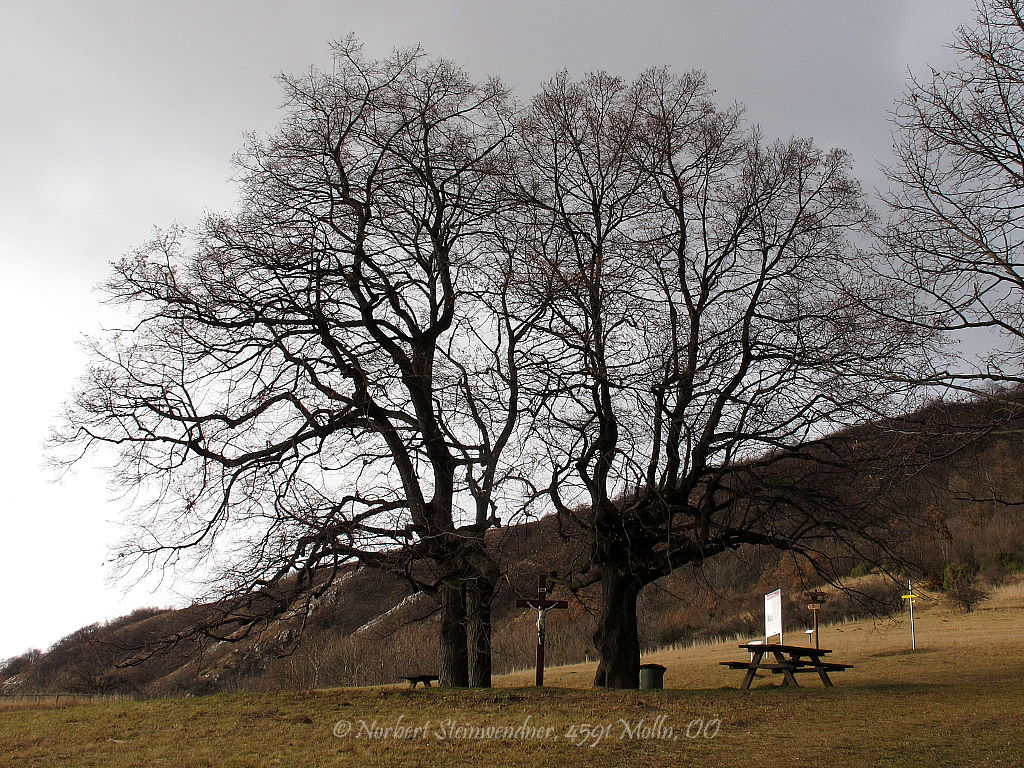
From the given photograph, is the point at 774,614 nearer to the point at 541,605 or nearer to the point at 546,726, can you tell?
the point at 541,605

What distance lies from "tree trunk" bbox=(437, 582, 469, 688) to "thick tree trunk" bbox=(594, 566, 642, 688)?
2367 mm

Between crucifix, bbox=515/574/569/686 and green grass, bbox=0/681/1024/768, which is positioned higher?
crucifix, bbox=515/574/569/686

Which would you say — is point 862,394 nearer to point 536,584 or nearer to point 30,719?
point 536,584

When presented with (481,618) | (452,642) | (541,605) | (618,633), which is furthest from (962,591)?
(481,618)

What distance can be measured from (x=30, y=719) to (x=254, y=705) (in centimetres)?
339

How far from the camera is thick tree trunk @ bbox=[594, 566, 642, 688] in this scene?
560 inches

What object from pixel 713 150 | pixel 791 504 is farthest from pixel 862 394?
pixel 713 150

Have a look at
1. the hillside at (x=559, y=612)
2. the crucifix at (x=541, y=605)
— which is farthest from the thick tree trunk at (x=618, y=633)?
the hillside at (x=559, y=612)

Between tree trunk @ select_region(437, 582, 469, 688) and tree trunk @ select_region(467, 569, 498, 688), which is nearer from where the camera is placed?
tree trunk @ select_region(467, 569, 498, 688)

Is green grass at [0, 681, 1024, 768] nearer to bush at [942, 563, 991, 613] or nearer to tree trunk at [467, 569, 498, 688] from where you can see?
tree trunk at [467, 569, 498, 688]

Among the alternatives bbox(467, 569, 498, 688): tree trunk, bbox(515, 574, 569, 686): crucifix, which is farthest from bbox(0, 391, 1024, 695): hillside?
bbox(467, 569, 498, 688): tree trunk

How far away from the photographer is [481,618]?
1387cm

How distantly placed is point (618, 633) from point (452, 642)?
2.90 m

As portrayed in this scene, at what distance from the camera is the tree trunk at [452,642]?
47.5ft
